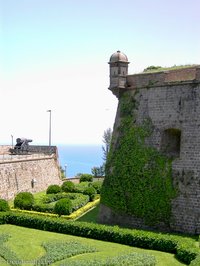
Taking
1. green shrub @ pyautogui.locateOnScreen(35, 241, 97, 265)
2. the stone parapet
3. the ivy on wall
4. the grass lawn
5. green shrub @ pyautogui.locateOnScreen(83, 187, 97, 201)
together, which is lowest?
the grass lawn

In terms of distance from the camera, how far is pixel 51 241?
18.0m

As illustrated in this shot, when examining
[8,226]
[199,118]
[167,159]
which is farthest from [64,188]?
[199,118]

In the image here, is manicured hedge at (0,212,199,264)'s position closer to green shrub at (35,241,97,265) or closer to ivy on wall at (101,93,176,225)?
green shrub at (35,241,97,265)

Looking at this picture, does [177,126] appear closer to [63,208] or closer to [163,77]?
[163,77]

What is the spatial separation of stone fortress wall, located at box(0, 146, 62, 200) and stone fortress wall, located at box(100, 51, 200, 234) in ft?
34.3

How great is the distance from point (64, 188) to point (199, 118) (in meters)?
16.2

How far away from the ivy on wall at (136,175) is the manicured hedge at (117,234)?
7.16 feet

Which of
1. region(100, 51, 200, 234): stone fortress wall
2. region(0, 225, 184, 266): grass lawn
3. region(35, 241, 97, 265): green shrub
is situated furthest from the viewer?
region(100, 51, 200, 234): stone fortress wall

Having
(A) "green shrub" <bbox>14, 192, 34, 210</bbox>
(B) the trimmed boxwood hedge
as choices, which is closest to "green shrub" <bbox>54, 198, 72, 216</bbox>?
(B) the trimmed boxwood hedge

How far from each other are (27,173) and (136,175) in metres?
14.8

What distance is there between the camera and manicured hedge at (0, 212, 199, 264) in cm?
1564

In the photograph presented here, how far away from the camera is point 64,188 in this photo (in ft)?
105

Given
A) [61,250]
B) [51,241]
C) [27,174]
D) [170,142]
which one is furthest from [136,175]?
[27,174]

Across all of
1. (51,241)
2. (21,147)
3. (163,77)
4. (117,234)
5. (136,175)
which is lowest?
(51,241)
